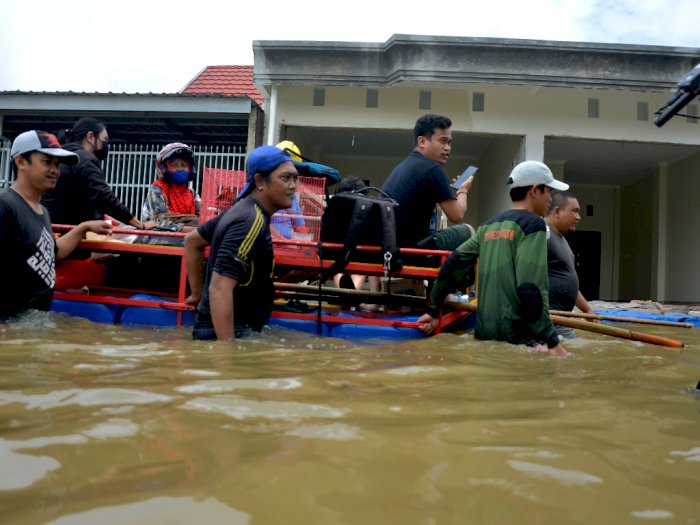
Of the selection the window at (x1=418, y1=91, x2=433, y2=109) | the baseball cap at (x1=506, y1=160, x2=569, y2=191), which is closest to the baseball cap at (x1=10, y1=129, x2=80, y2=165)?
the baseball cap at (x1=506, y1=160, x2=569, y2=191)

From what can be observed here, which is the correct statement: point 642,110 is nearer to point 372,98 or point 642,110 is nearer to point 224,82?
point 372,98

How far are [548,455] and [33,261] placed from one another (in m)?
3.78

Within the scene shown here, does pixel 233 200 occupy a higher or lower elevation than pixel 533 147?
lower

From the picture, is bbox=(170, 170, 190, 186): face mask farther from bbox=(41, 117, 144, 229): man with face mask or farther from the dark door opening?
the dark door opening

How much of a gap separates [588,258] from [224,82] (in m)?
11.1

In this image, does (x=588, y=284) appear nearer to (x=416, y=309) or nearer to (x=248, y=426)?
(x=416, y=309)

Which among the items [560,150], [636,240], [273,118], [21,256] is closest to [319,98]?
[273,118]

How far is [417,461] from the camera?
1.38 meters

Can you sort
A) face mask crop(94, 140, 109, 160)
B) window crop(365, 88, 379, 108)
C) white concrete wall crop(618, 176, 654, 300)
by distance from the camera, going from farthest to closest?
white concrete wall crop(618, 176, 654, 300) < window crop(365, 88, 379, 108) < face mask crop(94, 140, 109, 160)

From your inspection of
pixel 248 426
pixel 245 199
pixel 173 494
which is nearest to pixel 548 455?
pixel 248 426

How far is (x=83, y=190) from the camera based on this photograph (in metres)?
5.32

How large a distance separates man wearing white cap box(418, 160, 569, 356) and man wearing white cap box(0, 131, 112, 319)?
272 cm

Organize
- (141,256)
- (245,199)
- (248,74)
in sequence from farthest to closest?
1. (248,74)
2. (141,256)
3. (245,199)

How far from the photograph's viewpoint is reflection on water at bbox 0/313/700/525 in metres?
1.13
